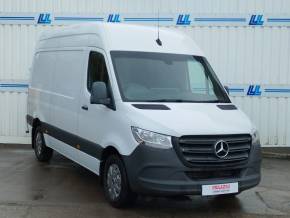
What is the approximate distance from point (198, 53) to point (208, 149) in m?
2.24

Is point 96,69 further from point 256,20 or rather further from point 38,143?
point 256,20

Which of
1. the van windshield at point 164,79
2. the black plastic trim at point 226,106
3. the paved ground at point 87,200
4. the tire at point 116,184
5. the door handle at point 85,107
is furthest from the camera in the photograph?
the door handle at point 85,107

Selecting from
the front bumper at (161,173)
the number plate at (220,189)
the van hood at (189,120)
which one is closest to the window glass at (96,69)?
the van hood at (189,120)

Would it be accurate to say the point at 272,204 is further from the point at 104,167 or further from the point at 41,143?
the point at 41,143

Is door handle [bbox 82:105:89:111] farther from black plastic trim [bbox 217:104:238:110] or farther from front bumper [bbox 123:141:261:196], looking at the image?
black plastic trim [bbox 217:104:238:110]

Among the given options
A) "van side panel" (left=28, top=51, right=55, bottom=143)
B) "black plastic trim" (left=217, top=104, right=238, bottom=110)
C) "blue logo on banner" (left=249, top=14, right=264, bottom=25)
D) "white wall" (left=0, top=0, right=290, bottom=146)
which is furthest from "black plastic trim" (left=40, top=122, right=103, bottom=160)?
"blue logo on banner" (left=249, top=14, right=264, bottom=25)

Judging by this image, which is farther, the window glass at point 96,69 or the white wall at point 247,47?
the white wall at point 247,47

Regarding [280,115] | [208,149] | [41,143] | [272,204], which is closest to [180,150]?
[208,149]

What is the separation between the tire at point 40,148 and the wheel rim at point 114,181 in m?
3.34

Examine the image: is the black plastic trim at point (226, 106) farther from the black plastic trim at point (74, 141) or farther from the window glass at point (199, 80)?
the black plastic trim at point (74, 141)

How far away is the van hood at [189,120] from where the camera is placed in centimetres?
618

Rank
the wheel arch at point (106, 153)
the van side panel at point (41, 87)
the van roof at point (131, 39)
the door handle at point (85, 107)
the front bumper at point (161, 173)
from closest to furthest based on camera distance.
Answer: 1. the front bumper at point (161, 173)
2. the wheel arch at point (106, 153)
3. the van roof at point (131, 39)
4. the door handle at point (85, 107)
5. the van side panel at point (41, 87)

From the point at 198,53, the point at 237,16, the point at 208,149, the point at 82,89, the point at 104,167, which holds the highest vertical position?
the point at 237,16

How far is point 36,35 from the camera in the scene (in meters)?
12.6
